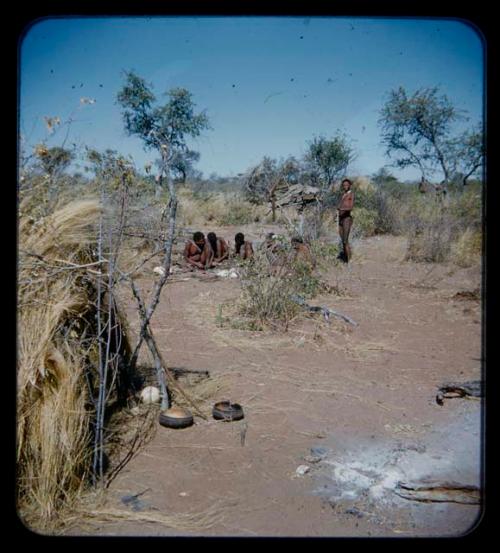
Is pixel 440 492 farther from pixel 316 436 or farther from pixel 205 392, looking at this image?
pixel 205 392

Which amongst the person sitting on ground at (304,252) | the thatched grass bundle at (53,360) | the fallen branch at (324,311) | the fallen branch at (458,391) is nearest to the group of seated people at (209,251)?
the person sitting on ground at (304,252)

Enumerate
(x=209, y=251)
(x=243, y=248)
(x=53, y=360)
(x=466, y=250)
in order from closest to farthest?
(x=53, y=360)
(x=243, y=248)
(x=466, y=250)
(x=209, y=251)

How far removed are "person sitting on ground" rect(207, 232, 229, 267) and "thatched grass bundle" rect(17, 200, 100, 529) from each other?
8.09m

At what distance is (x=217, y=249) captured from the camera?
40.5 ft

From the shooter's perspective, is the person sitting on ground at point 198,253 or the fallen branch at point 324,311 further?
the person sitting on ground at point 198,253

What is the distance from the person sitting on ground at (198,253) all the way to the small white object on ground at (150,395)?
7139 mm

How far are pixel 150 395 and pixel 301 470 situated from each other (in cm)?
161

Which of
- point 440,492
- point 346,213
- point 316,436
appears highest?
point 346,213

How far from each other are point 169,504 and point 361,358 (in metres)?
3.35

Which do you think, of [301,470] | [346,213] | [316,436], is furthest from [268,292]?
[346,213]

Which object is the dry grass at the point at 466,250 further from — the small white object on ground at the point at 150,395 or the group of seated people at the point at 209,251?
the small white object on ground at the point at 150,395

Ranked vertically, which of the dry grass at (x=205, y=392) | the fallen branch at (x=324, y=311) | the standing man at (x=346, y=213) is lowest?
the dry grass at (x=205, y=392)

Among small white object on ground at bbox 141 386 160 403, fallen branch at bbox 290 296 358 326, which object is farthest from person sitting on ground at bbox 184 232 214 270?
small white object on ground at bbox 141 386 160 403

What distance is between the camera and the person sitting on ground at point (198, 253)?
39.2 feet
